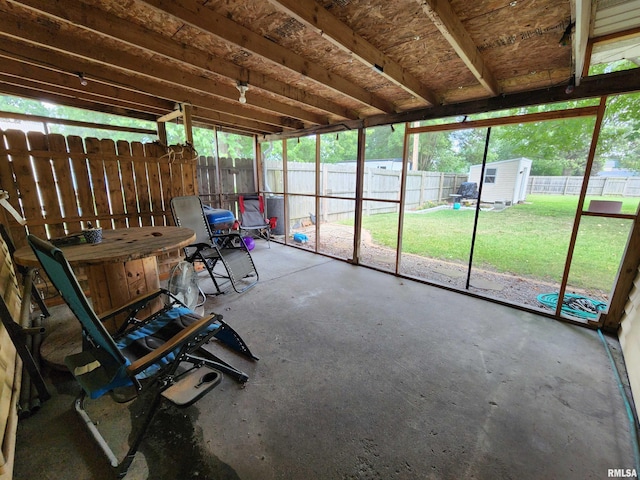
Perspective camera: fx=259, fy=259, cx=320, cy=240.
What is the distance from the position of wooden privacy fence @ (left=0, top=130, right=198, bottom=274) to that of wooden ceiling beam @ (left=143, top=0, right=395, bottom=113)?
2154 millimetres

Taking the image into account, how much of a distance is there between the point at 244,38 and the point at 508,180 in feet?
31.7

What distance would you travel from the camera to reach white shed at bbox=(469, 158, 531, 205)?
840 centimetres

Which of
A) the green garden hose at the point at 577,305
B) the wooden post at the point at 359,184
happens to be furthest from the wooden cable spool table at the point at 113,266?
the green garden hose at the point at 577,305

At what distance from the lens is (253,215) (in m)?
5.46

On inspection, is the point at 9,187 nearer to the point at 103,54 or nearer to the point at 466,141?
the point at 103,54

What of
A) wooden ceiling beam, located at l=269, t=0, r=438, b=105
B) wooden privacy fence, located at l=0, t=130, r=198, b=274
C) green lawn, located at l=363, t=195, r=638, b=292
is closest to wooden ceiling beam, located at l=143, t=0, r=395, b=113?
wooden ceiling beam, located at l=269, t=0, r=438, b=105

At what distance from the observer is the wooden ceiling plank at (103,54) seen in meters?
1.83

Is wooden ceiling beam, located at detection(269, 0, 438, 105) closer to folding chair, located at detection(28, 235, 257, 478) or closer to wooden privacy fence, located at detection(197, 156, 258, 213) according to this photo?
folding chair, located at detection(28, 235, 257, 478)

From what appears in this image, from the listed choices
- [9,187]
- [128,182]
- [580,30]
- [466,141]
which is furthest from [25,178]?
[466,141]

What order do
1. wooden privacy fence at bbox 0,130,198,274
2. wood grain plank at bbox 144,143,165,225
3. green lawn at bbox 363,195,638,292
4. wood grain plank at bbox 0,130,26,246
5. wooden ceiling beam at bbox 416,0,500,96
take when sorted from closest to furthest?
wooden ceiling beam at bbox 416,0,500,96
wood grain plank at bbox 0,130,26,246
wooden privacy fence at bbox 0,130,198,274
wood grain plank at bbox 144,143,165,225
green lawn at bbox 363,195,638,292

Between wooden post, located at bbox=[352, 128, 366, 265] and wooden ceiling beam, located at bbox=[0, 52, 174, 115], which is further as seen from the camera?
wooden post, located at bbox=[352, 128, 366, 265]

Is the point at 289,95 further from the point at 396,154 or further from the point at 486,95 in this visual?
the point at 396,154

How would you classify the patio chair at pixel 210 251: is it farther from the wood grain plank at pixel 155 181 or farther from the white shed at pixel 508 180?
the white shed at pixel 508 180

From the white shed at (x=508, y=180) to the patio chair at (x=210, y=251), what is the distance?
28.5 feet
